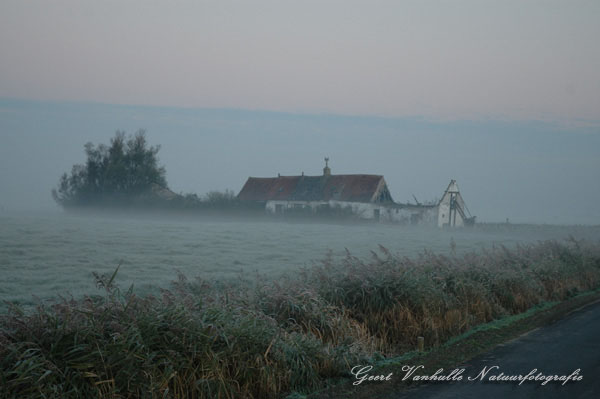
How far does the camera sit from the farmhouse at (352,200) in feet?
173

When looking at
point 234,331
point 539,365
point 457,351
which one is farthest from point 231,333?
point 539,365

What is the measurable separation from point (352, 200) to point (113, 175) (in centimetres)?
2749

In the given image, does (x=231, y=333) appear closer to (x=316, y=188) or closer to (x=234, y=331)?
(x=234, y=331)

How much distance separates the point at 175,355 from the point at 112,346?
0.89 m

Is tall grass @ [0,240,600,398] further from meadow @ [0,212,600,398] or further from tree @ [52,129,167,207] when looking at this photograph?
tree @ [52,129,167,207]

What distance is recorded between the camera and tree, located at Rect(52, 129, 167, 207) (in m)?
60.8

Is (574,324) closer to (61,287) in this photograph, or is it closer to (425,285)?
(425,285)

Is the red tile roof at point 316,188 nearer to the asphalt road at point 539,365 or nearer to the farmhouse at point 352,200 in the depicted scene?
the farmhouse at point 352,200

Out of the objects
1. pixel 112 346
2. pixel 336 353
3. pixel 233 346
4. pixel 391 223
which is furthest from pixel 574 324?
pixel 391 223

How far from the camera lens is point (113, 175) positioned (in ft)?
199

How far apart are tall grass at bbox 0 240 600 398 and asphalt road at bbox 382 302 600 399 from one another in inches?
64.8

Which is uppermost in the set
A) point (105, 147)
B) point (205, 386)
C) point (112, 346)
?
point (105, 147)

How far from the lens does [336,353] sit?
8977 millimetres

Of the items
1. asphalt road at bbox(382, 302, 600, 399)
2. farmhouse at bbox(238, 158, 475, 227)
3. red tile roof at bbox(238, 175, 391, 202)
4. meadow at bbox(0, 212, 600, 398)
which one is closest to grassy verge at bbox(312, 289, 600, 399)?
asphalt road at bbox(382, 302, 600, 399)
